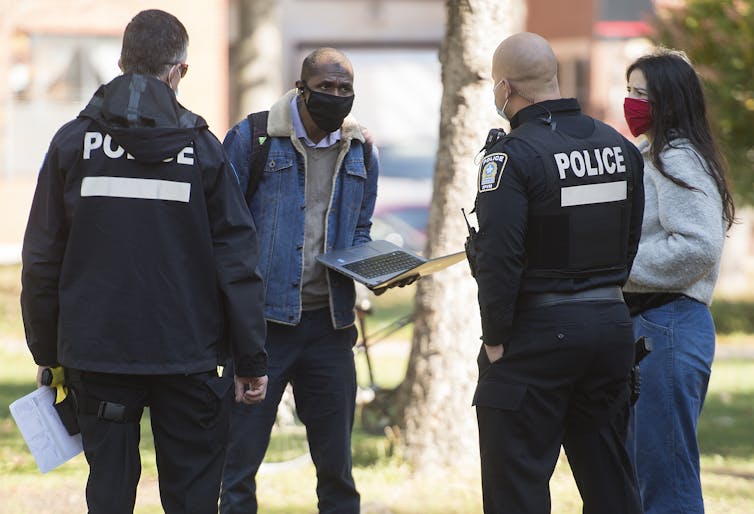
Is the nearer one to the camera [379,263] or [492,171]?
[492,171]

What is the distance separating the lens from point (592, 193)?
3.94 metres

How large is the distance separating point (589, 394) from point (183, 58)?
70.0 inches

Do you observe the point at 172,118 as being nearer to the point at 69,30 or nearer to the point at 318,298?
the point at 318,298

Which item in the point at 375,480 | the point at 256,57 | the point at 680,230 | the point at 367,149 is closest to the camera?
the point at 680,230

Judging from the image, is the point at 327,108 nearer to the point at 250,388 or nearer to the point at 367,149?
the point at 367,149

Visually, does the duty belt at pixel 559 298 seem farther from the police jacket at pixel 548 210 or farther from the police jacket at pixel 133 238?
the police jacket at pixel 133 238

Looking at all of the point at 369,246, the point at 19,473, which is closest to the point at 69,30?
the point at 19,473

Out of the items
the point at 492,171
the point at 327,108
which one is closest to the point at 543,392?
the point at 492,171

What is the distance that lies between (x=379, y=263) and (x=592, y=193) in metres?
1.14

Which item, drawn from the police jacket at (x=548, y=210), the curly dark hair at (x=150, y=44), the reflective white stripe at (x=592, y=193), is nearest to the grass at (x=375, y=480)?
the police jacket at (x=548, y=210)

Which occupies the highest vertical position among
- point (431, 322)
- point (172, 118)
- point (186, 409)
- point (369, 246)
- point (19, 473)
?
point (172, 118)

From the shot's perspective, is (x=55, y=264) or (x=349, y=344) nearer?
(x=55, y=264)

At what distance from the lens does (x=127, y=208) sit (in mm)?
3666

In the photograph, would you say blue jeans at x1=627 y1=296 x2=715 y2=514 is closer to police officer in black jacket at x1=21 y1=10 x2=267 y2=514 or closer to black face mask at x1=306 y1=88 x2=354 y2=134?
black face mask at x1=306 y1=88 x2=354 y2=134
